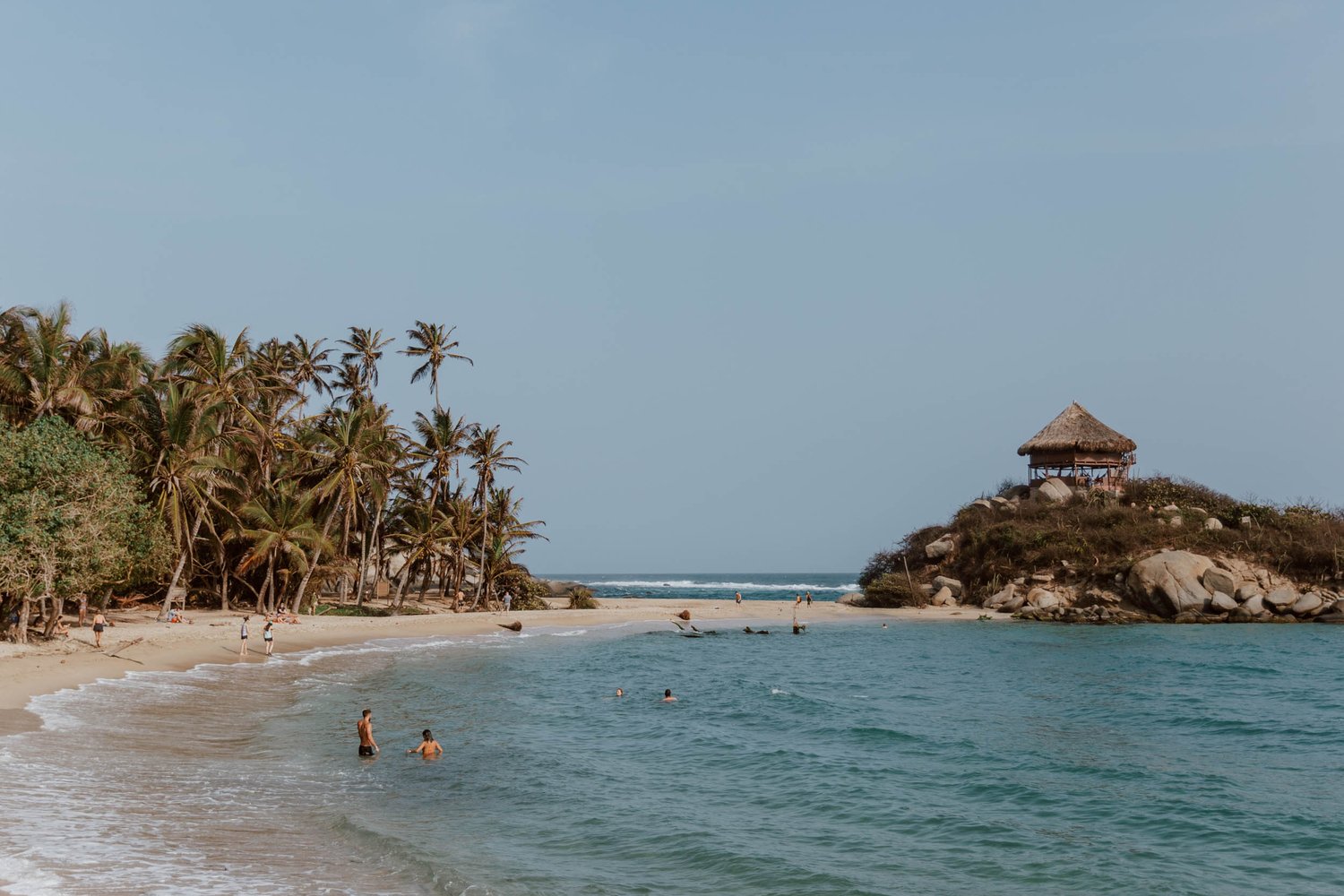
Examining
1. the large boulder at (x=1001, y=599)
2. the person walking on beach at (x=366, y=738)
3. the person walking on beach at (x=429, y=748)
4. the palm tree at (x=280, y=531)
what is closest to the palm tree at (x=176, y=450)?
the palm tree at (x=280, y=531)

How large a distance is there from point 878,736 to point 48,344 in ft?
114

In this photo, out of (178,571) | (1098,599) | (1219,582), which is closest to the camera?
(178,571)

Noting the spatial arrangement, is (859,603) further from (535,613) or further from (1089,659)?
(1089,659)

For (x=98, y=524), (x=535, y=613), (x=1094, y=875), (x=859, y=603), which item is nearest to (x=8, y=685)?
(x=98, y=524)

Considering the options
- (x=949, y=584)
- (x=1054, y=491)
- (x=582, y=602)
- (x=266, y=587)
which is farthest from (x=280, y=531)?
(x=1054, y=491)

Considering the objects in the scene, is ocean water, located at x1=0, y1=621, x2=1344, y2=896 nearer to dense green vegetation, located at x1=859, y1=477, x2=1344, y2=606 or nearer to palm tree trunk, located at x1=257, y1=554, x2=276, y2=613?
palm tree trunk, located at x1=257, y1=554, x2=276, y2=613

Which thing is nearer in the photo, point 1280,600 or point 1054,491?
point 1280,600

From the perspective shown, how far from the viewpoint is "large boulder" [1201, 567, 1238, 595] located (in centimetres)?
5612

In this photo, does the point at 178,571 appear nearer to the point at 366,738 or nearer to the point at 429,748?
the point at 366,738

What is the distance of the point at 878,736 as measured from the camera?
2411cm

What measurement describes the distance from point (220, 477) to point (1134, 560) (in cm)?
5306

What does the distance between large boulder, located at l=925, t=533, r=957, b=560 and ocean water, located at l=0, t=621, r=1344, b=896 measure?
35.3 meters

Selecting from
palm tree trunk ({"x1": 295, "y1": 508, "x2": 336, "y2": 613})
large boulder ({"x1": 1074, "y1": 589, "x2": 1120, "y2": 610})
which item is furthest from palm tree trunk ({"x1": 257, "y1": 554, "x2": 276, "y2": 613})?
large boulder ({"x1": 1074, "y1": 589, "x2": 1120, "y2": 610})

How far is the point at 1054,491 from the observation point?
2699 inches
